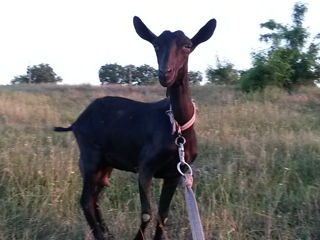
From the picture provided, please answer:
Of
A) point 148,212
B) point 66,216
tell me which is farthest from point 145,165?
point 66,216

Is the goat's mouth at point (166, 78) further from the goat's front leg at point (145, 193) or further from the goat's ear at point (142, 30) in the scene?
the goat's front leg at point (145, 193)

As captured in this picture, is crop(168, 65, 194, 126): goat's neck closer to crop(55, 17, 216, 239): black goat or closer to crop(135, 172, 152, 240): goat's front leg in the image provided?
crop(55, 17, 216, 239): black goat

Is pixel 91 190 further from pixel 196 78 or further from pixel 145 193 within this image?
pixel 196 78

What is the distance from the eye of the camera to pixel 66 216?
4.64m

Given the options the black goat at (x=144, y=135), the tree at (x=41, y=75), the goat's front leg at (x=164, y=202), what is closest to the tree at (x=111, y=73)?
the tree at (x=41, y=75)

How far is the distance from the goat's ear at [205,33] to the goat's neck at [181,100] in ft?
0.90

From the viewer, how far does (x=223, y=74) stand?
2109 centimetres

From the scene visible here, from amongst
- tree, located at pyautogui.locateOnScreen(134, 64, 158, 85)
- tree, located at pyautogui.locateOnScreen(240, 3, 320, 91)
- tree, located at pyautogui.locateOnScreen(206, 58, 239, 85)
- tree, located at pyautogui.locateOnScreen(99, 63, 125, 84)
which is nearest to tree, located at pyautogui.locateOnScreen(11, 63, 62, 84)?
tree, located at pyautogui.locateOnScreen(99, 63, 125, 84)

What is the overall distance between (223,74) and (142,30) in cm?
1769

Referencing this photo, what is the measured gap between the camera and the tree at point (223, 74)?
20906 millimetres

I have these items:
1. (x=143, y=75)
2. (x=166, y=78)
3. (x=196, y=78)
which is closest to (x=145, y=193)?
(x=166, y=78)

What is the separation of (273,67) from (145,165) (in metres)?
13.9

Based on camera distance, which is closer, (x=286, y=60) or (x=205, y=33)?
(x=205, y=33)

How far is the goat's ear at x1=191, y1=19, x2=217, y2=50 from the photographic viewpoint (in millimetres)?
3605
